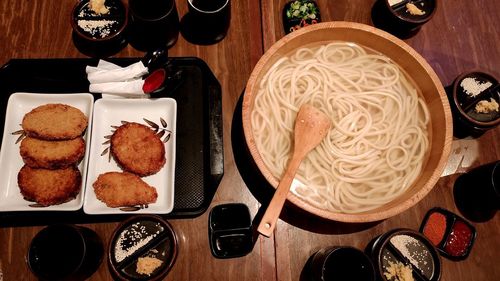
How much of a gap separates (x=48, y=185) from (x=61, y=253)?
40cm

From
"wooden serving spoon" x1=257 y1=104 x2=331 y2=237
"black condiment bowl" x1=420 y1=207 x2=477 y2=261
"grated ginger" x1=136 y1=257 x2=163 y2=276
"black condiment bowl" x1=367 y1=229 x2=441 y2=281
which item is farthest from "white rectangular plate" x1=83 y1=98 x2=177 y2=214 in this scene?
"black condiment bowl" x1=420 y1=207 x2=477 y2=261

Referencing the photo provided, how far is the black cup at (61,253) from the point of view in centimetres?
193

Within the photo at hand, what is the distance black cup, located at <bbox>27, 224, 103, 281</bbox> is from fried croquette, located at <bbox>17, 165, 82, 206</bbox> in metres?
0.20

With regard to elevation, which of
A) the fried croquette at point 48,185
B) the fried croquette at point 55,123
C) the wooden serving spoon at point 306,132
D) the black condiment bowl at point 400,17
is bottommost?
the fried croquette at point 48,185

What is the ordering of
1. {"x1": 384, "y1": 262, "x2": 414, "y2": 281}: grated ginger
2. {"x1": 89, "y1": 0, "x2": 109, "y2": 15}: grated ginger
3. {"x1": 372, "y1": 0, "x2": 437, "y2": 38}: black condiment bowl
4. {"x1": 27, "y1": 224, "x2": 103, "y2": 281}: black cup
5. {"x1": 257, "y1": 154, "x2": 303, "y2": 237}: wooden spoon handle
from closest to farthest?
1. {"x1": 257, "y1": 154, "x2": 303, "y2": 237}: wooden spoon handle
2. {"x1": 27, "y1": 224, "x2": 103, "y2": 281}: black cup
3. {"x1": 384, "y1": 262, "x2": 414, "y2": 281}: grated ginger
4. {"x1": 89, "y1": 0, "x2": 109, "y2": 15}: grated ginger
5. {"x1": 372, "y1": 0, "x2": 437, "y2": 38}: black condiment bowl

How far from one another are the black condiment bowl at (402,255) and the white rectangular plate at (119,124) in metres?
1.19

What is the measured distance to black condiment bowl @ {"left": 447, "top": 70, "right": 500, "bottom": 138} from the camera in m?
2.37

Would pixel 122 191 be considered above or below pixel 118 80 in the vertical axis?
below

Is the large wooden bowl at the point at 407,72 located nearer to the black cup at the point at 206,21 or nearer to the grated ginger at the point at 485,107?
the grated ginger at the point at 485,107

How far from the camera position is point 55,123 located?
2.31 meters

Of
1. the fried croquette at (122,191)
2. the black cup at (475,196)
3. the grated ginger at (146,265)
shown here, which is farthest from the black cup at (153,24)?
the black cup at (475,196)

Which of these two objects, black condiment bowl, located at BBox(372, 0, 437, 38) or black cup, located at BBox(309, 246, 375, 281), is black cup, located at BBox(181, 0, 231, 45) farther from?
black cup, located at BBox(309, 246, 375, 281)

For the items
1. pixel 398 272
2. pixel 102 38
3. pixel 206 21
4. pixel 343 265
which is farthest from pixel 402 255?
pixel 102 38

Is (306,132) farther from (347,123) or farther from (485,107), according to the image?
(485,107)
